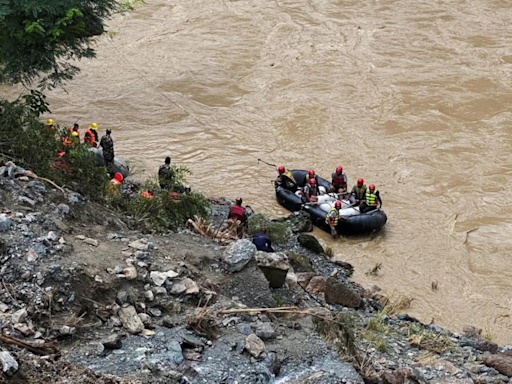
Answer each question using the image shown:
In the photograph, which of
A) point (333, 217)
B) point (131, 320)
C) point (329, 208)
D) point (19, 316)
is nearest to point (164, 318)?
point (131, 320)

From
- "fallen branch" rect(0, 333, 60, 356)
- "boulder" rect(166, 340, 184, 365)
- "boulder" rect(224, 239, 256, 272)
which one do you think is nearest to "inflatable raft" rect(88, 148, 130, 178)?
"boulder" rect(224, 239, 256, 272)

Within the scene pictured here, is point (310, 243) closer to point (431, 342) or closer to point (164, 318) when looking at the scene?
point (431, 342)

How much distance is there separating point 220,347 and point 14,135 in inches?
226

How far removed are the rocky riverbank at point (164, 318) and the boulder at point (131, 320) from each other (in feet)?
0.06

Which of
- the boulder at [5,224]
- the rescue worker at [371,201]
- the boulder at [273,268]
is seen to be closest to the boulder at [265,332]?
the boulder at [273,268]

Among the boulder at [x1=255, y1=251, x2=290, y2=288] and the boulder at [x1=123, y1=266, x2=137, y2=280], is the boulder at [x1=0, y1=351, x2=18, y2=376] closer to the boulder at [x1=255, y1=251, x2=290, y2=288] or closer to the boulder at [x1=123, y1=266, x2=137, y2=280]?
the boulder at [x1=123, y1=266, x2=137, y2=280]

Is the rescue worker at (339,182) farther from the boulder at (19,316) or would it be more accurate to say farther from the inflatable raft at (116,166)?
the boulder at (19,316)

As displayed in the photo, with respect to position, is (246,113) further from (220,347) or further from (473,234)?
(220,347)

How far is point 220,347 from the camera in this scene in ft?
25.3

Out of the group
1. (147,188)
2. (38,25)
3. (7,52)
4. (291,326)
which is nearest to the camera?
(291,326)

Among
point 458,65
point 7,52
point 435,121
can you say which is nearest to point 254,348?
point 7,52

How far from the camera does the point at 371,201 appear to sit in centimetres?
1784

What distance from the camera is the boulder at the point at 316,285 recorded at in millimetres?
12430

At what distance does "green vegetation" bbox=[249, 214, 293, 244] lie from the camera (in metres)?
15.4
